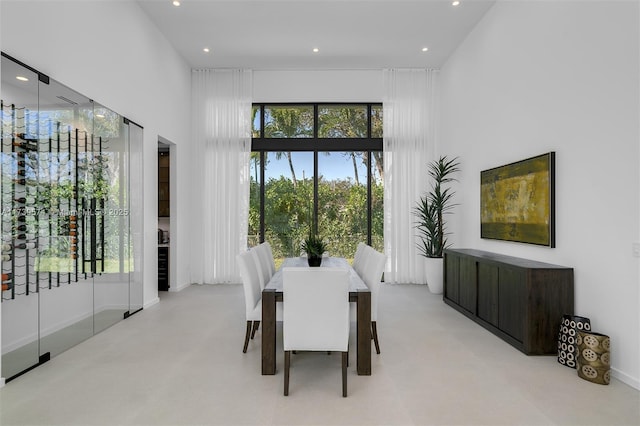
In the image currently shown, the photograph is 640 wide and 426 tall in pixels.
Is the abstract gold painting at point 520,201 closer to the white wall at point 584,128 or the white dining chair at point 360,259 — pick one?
the white wall at point 584,128

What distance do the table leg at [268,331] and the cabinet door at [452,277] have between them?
111 inches

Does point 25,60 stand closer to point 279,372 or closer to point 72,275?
point 72,275

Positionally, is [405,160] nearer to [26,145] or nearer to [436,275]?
[436,275]

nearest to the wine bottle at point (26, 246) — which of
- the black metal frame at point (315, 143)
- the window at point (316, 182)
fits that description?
the window at point (316, 182)

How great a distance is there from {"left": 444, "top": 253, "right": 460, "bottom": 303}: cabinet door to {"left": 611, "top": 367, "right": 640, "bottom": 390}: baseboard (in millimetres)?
1879

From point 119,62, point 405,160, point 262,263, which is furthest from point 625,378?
point 119,62

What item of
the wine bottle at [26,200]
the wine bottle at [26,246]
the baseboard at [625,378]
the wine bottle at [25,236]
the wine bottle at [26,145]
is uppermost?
the wine bottle at [26,145]

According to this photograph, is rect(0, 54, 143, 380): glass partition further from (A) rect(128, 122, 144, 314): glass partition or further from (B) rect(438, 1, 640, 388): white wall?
(B) rect(438, 1, 640, 388): white wall

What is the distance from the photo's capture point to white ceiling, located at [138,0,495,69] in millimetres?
4348

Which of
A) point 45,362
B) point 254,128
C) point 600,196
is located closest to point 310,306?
point 45,362

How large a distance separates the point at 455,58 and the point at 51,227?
5.79m

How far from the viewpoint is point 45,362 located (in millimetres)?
2832

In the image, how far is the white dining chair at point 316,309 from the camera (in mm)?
2373

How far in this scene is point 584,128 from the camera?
2938 mm
